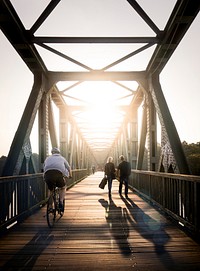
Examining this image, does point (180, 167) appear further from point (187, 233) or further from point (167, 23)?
point (167, 23)

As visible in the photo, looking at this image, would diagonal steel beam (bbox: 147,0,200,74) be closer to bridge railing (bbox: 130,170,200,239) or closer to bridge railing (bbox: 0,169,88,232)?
bridge railing (bbox: 130,170,200,239)

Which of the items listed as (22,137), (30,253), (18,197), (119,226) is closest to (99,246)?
(30,253)

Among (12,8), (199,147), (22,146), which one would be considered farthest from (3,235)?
(199,147)

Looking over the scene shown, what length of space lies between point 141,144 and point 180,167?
5388 millimetres

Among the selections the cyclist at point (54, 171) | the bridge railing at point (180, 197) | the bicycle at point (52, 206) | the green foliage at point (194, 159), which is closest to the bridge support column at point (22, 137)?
the bicycle at point (52, 206)

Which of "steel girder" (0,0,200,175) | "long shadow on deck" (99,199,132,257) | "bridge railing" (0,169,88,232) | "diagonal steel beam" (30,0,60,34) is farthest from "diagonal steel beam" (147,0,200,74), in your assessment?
"bridge railing" (0,169,88,232)

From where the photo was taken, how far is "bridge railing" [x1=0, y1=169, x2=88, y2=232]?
551cm

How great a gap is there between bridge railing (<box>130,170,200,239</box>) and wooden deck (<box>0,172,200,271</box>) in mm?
218

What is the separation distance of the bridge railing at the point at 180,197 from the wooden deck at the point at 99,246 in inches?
8.6

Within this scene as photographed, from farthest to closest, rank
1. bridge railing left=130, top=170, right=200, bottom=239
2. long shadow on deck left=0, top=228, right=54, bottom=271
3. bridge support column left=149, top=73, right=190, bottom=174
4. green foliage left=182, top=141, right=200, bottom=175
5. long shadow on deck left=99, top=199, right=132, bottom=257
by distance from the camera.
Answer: green foliage left=182, top=141, right=200, bottom=175 → bridge support column left=149, top=73, right=190, bottom=174 → bridge railing left=130, top=170, right=200, bottom=239 → long shadow on deck left=99, top=199, right=132, bottom=257 → long shadow on deck left=0, top=228, right=54, bottom=271

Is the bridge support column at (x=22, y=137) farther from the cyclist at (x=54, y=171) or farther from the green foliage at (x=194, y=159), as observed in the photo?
the green foliage at (x=194, y=159)

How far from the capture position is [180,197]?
605cm

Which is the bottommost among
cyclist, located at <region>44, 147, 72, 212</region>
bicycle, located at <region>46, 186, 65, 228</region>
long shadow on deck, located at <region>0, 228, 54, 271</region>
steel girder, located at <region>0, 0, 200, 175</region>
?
long shadow on deck, located at <region>0, 228, 54, 271</region>

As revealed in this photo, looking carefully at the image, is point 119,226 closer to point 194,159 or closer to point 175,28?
point 175,28
